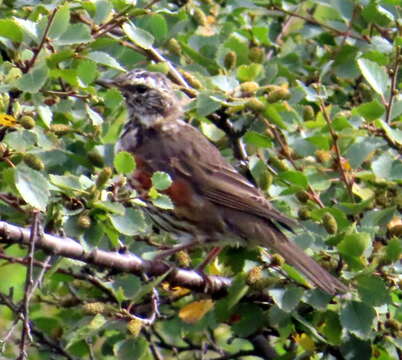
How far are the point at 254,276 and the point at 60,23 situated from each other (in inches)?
63.0

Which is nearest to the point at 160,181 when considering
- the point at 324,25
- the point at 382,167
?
the point at 382,167

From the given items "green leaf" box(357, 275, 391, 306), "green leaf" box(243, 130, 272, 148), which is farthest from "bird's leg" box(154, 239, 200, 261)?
"green leaf" box(357, 275, 391, 306)

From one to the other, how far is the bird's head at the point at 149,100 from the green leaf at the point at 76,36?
1.80 metres

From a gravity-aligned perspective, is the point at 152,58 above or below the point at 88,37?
below

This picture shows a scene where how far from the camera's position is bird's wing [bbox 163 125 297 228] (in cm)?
666

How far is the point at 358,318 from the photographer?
5441 millimetres

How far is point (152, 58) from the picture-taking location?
6.61m

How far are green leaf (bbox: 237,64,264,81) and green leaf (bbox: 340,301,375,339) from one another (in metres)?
1.49

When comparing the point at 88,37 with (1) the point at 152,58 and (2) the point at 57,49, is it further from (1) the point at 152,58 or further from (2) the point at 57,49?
(1) the point at 152,58

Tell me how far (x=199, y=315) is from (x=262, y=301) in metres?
0.37

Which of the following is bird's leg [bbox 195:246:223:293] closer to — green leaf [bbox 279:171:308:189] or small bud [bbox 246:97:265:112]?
green leaf [bbox 279:171:308:189]

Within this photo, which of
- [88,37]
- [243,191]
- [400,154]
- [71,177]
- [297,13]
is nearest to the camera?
[71,177]

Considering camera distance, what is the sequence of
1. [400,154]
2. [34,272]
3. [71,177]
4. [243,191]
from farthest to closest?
[243,191] → [400,154] → [34,272] → [71,177]

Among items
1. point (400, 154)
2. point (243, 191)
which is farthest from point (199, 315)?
point (400, 154)
